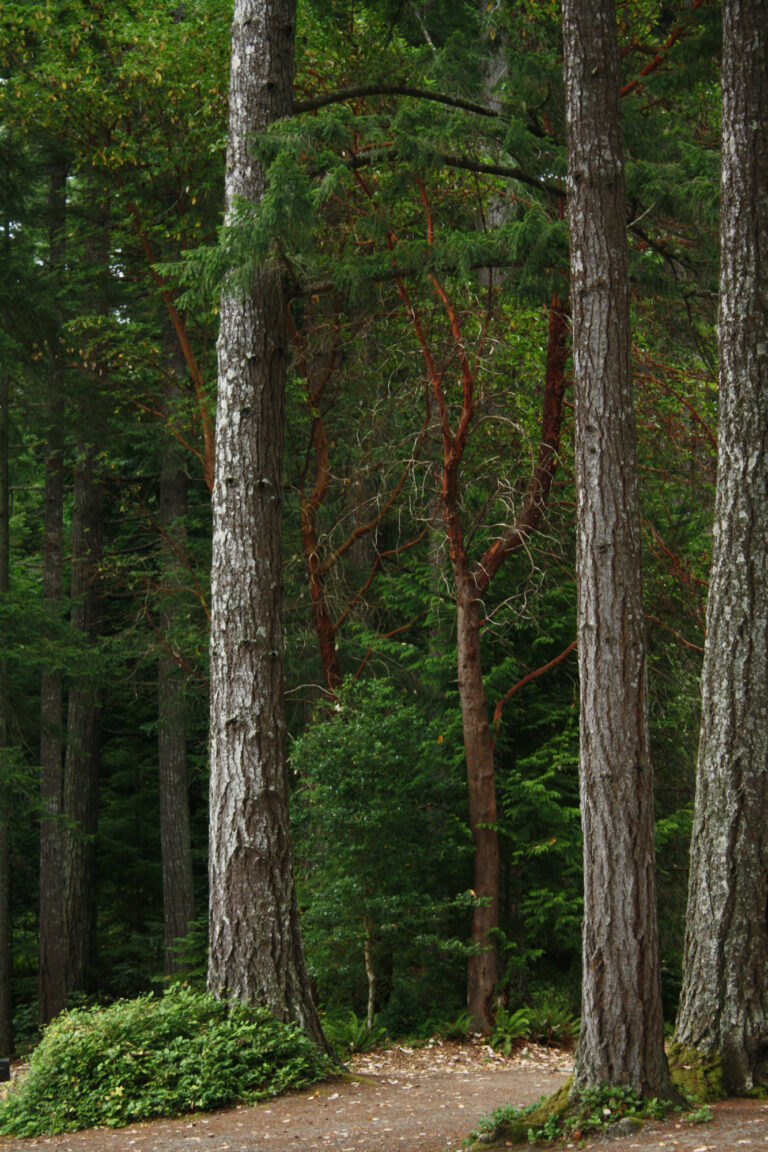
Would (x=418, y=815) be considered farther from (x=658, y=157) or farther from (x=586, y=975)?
(x=658, y=157)

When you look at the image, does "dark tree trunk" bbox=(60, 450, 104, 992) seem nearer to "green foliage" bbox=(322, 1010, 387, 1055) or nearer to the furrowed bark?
the furrowed bark

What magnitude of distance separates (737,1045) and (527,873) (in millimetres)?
5222

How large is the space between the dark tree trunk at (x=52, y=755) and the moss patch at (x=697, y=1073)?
401 inches

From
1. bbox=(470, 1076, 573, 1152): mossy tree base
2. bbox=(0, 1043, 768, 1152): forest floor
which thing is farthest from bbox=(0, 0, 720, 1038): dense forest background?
bbox=(470, 1076, 573, 1152): mossy tree base

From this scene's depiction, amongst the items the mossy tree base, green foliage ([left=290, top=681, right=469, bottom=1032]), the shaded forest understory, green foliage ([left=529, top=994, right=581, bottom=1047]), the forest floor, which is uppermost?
the shaded forest understory

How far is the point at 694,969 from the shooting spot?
19.2 ft

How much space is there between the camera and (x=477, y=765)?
10195mm

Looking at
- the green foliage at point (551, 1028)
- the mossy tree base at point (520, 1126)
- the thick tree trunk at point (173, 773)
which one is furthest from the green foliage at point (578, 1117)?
the thick tree trunk at point (173, 773)

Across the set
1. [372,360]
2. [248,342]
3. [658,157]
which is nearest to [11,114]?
[372,360]

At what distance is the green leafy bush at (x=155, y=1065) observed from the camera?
6.27m

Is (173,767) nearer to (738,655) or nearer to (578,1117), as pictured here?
(738,655)

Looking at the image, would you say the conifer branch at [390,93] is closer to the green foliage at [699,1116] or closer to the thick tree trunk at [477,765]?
the thick tree trunk at [477,765]

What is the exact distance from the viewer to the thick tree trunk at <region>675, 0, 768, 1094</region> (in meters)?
5.73

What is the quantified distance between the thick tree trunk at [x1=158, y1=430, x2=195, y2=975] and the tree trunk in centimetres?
620
